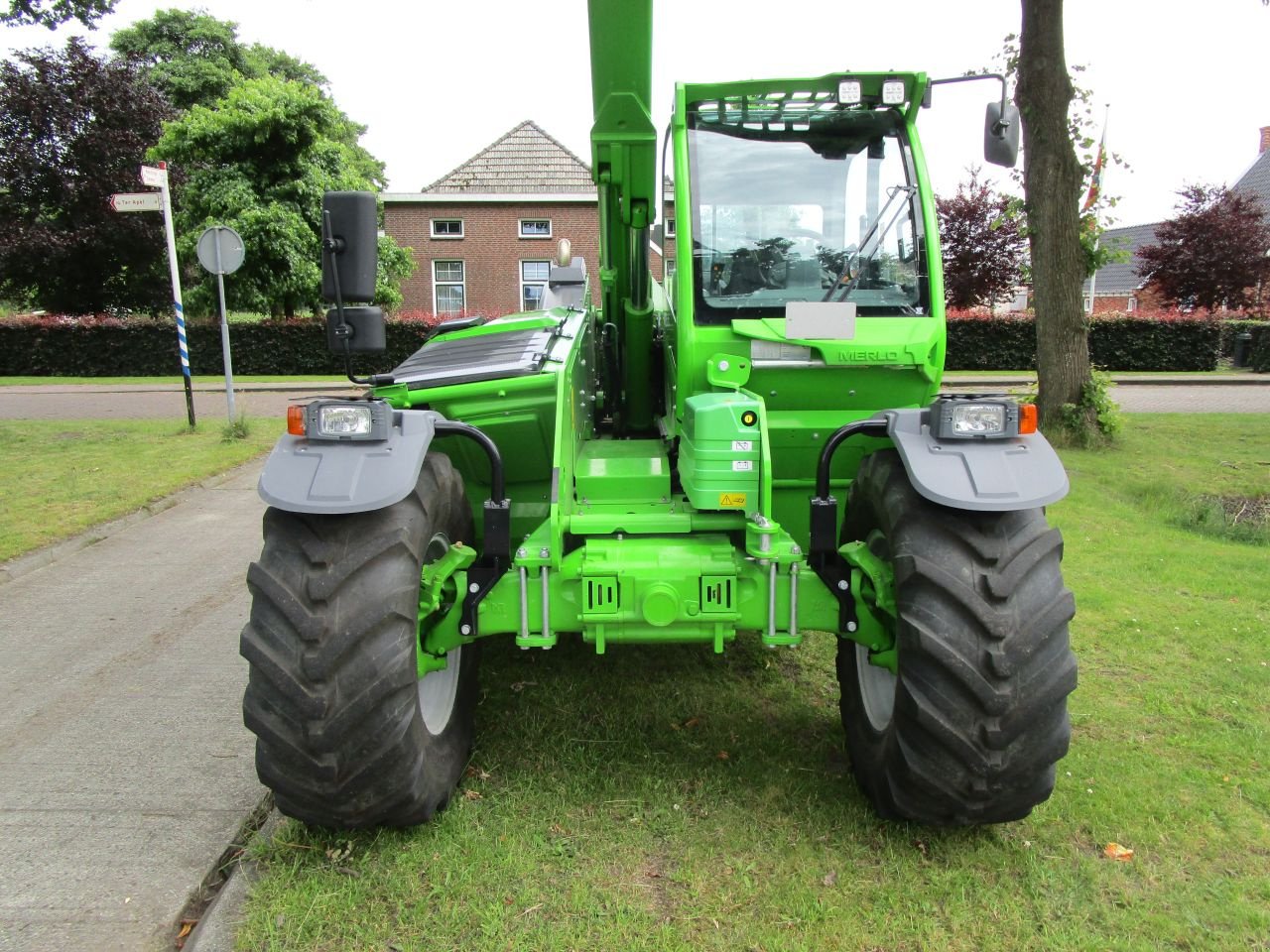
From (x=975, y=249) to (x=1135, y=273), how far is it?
925 cm

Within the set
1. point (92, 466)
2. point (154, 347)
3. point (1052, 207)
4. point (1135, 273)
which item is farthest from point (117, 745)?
point (1135, 273)

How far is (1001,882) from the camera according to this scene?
2.86 meters

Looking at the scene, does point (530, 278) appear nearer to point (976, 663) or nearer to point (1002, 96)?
point (1002, 96)

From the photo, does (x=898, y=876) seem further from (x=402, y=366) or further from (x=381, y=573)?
(x=402, y=366)

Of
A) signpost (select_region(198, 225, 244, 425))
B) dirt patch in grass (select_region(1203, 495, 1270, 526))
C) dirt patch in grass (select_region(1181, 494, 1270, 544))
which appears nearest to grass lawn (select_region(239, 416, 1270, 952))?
dirt patch in grass (select_region(1181, 494, 1270, 544))

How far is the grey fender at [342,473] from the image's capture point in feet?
9.21

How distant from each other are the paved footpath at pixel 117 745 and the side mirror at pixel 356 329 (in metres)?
1.75

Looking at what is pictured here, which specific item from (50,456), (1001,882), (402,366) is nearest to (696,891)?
(1001,882)

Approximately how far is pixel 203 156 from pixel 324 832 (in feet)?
79.3

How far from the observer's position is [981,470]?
2.87 meters

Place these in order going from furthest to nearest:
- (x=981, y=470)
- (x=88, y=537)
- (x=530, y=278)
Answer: (x=530, y=278)
(x=88, y=537)
(x=981, y=470)

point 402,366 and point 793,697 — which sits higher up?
point 402,366

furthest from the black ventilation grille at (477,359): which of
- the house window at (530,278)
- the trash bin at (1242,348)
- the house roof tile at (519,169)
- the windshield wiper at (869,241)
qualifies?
the house roof tile at (519,169)

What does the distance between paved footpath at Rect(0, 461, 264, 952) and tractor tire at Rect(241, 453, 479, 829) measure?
2.02 ft
